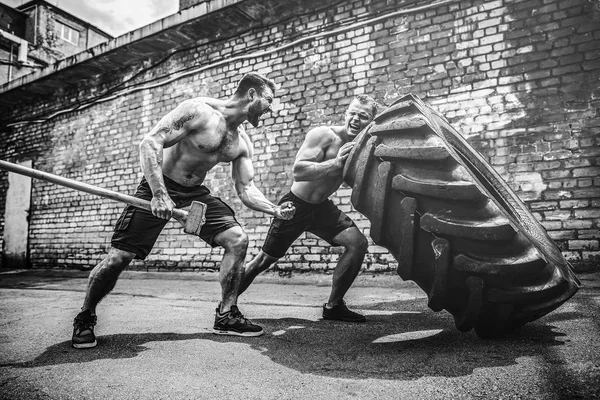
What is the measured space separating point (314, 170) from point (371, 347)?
1.19m

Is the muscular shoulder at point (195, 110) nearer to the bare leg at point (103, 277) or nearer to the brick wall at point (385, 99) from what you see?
the bare leg at point (103, 277)

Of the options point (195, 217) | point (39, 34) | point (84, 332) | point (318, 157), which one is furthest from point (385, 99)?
point (39, 34)

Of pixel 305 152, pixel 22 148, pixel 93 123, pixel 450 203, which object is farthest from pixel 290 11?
pixel 22 148

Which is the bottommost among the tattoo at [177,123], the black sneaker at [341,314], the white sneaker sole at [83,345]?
the white sneaker sole at [83,345]

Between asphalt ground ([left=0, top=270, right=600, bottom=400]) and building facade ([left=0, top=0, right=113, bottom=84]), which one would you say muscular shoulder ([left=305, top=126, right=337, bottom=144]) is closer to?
asphalt ground ([left=0, top=270, right=600, bottom=400])

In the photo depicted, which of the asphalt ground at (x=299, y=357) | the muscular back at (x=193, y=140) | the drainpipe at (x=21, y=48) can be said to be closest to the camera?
the asphalt ground at (x=299, y=357)

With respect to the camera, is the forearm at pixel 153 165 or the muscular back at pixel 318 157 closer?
the forearm at pixel 153 165

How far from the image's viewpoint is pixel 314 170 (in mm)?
2572

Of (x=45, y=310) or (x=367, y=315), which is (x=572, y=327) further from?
(x=45, y=310)

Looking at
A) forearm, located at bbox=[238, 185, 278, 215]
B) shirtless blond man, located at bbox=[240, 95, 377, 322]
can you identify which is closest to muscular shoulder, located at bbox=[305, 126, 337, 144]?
shirtless blond man, located at bbox=[240, 95, 377, 322]

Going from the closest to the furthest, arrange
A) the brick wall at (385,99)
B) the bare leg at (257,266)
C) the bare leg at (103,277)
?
the bare leg at (103,277) < the bare leg at (257,266) < the brick wall at (385,99)

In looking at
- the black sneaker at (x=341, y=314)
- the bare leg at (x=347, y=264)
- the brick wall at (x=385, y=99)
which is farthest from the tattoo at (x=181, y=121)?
the brick wall at (x=385, y=99)

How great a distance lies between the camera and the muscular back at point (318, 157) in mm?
2799

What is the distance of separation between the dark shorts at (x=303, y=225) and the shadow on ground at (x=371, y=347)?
0.61 meters
